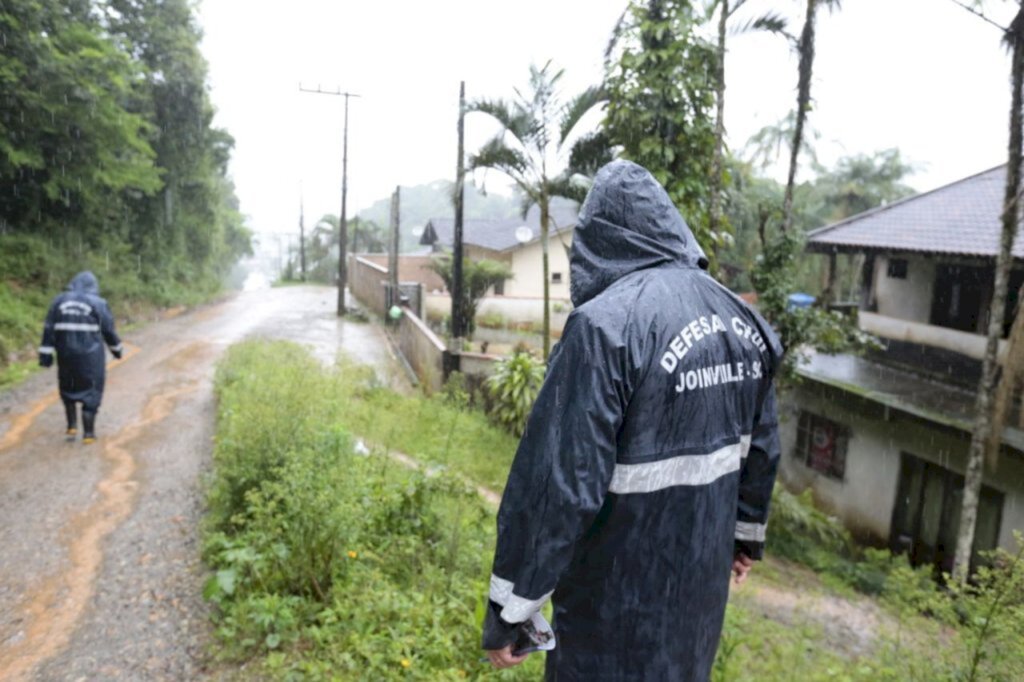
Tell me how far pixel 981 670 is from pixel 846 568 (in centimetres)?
699

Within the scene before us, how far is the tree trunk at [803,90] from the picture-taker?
9742mm

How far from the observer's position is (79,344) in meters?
6.68

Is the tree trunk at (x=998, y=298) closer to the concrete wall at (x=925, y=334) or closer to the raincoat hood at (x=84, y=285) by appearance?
the concrete wall at (x=925, y=334)

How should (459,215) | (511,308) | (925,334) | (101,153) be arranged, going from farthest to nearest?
(511,308), (101,153), (459,215), (925,334)

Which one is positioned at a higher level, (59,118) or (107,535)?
(59,118)

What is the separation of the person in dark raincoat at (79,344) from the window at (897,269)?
42.3 ft

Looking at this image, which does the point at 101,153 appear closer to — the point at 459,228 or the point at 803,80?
the point at 459,228

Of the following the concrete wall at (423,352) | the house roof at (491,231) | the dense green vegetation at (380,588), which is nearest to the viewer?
the dense green vegetation at (380,588)

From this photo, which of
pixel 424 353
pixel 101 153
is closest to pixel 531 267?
pixel 424 353

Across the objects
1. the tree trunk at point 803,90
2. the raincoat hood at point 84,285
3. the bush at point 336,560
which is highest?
the tree trunk at point 803,90

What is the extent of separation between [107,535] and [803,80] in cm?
1010

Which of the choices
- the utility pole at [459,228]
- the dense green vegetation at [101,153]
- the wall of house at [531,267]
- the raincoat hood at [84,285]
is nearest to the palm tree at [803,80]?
the utility pole at [459,228]

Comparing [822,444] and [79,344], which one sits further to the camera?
[822,444]

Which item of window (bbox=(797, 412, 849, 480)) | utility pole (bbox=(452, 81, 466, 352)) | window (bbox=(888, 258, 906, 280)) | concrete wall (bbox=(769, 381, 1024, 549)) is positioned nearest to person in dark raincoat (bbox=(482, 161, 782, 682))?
concrete wall (bbox=(769, 381, 1024, 549))
